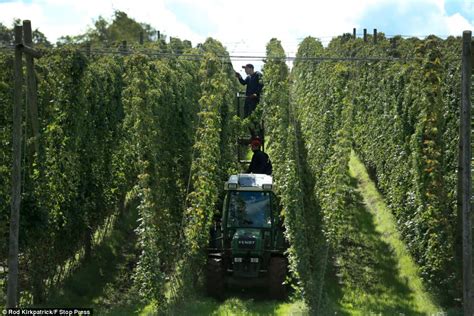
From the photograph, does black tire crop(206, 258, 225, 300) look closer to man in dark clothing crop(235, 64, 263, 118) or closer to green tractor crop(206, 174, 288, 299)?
green tractor crop(206, 174, 288, 299)

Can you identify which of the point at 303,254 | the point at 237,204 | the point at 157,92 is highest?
the point at 157,92

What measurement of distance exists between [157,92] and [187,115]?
3.06 m

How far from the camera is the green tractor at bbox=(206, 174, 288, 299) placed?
1172cm

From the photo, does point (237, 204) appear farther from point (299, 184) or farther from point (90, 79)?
point (90, 79)

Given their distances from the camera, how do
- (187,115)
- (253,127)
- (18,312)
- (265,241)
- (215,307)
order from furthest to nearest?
(253,127)
(187,115)
(265,241)
(215,307)
(18,312)

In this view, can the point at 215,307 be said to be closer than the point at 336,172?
Yes

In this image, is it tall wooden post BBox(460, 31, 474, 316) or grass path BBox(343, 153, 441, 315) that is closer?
tall wooden post BBox(460, 31, 474, 316)

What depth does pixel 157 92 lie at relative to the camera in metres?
12.5

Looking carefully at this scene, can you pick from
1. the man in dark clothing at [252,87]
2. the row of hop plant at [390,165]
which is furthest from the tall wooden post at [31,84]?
the man in dark clothing at [252,87]

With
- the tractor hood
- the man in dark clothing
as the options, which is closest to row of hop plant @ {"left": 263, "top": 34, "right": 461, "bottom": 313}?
the tractor hood

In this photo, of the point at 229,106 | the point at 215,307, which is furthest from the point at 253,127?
the point at 215,307

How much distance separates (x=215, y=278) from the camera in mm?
11703

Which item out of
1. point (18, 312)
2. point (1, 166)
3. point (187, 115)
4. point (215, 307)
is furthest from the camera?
point (187, 115)

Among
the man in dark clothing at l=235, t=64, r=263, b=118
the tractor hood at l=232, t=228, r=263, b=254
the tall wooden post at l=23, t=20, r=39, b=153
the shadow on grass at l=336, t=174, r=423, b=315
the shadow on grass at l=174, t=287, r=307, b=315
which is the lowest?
the shadow on grass at l=174, t=287, r=307, b=315
